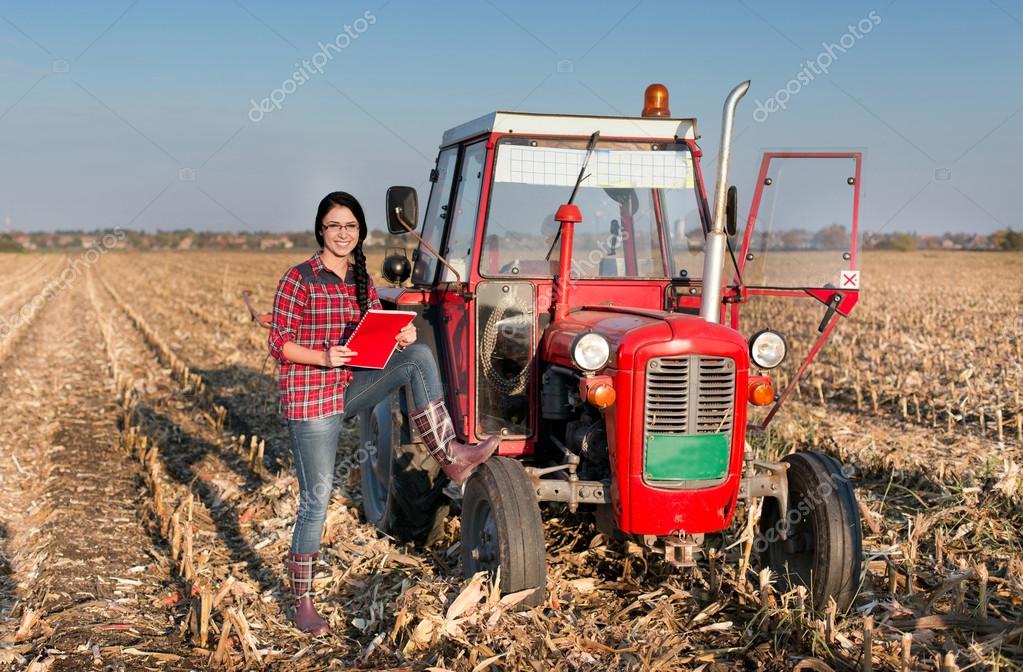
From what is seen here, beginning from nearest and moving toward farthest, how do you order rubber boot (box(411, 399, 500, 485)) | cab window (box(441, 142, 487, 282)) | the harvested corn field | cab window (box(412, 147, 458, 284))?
1. the harvested corn field
2. rubber boot (box(411, 399, 500, 485))
3. cab window (box(441, 142, 487, 282))
4. cab window (box(412, 147, 458, 284))

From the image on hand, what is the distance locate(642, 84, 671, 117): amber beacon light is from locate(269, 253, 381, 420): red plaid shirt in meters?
2.12

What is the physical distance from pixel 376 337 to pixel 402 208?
796mm

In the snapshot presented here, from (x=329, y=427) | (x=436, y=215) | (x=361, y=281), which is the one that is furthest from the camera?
(x=436, y=215)

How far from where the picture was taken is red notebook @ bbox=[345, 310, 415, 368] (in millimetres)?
3889

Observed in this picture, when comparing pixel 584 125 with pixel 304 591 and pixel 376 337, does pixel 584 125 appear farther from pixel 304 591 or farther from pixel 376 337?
pixel 304 591

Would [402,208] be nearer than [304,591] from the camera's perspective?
No

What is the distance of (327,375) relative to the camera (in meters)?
4.12

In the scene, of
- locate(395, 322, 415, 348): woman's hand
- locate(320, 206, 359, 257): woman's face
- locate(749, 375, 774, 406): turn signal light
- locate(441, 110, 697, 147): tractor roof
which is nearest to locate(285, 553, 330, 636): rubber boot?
locate(395, 322, 415, 348): woman's hand

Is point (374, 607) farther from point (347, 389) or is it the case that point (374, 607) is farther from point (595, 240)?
point (595, 240)

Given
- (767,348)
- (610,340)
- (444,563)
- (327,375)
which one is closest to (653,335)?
(610,340)

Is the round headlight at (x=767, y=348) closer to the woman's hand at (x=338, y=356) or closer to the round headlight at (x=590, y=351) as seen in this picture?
the round headlight at (x=590, y=351)

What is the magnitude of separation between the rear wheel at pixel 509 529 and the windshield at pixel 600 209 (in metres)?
1.22

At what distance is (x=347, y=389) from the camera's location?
439 centimetres

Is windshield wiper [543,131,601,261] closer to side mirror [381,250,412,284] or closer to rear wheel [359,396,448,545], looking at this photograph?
side mirror [381,250,412,284]
